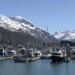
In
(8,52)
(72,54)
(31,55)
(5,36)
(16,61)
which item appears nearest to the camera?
(16,61)

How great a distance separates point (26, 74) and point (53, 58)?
40.8 metres

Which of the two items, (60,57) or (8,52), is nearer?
(60,57)

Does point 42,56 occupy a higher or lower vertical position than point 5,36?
lower

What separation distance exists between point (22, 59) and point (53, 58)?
31.4 ft

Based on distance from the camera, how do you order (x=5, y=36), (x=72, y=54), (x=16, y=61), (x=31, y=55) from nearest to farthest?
(x=16, y=61) < (x=31, y=55) < (x=72, y=54) < (x=5, y=36)

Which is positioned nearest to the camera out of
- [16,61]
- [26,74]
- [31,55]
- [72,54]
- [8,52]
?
[26,74]

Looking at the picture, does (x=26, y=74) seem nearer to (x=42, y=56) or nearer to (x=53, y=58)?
(x=53, y=58)

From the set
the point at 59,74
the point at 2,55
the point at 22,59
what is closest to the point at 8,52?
the point at 2,55

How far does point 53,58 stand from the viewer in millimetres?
98812

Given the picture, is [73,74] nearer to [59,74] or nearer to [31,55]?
[59,74]

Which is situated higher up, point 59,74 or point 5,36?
point 5,36

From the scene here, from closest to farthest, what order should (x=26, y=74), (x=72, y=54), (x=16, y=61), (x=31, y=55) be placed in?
(x=26, y=74) → (x=16, y=61) → (x=31, y=55) → (x=72, y=54)

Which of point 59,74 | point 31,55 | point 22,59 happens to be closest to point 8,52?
point 31,55

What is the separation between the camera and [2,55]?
370 feet
